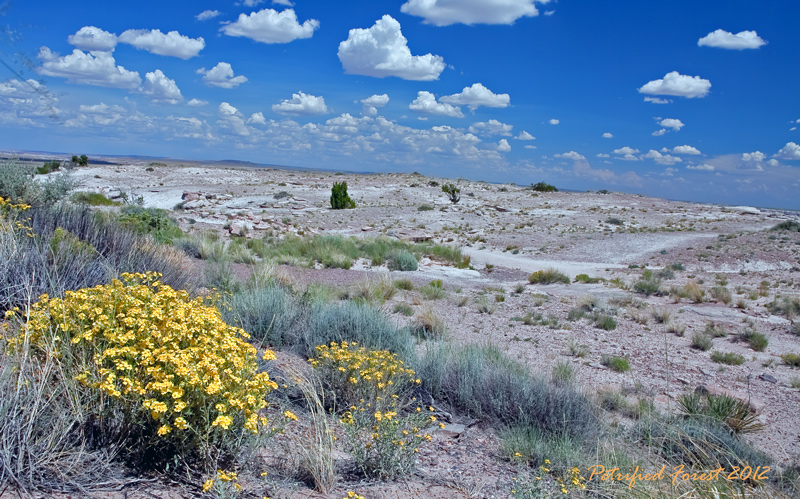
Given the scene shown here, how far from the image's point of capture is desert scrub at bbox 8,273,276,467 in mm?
3068

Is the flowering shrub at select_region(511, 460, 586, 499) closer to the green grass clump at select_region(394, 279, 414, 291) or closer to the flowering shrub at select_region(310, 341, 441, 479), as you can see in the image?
the flowering shrub at select_region(310, 341, 441, 479)

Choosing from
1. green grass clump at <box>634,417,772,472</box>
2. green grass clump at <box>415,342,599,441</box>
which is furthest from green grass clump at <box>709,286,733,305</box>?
green grass clump at <box>415,342,599,441</box>

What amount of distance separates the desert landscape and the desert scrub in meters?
0.30

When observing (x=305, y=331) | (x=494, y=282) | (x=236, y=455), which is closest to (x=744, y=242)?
(x=494, y=282)

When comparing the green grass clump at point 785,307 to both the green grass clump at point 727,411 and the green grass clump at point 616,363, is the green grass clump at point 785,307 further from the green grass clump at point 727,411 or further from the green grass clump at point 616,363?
the green grass clump at point 727,411

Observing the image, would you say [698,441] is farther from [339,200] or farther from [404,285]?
[339,200]

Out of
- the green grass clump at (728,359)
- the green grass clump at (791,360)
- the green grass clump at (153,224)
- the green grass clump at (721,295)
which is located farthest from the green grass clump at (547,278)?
the green grass clump at (153,224)

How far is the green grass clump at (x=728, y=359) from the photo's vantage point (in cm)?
974

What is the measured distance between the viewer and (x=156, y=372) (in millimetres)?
3035

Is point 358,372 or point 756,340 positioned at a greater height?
Result: point 358,372

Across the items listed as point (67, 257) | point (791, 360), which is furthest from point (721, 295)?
point (67, 257)

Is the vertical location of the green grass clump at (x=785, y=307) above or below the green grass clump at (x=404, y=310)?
above

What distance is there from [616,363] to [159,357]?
8.04 meters

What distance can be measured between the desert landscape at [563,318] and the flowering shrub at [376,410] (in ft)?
0.53
